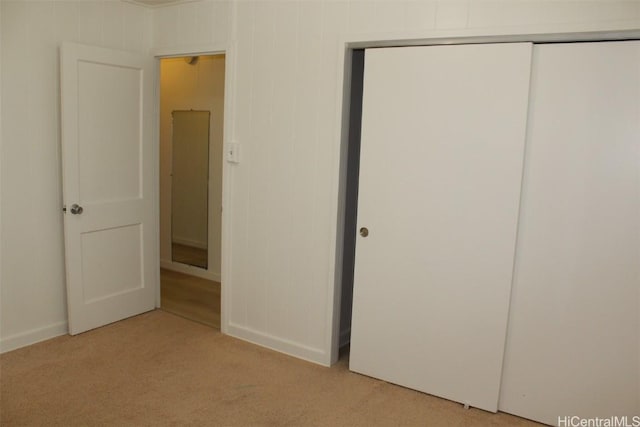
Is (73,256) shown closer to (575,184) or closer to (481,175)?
(481,175)

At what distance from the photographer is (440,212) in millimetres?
2740

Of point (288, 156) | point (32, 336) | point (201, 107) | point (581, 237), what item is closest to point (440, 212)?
point (581, 237)

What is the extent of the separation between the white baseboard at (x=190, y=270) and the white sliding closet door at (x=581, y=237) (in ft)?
10.0

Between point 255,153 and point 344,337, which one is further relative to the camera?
point 344,337

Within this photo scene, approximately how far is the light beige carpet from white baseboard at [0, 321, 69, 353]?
56 mm

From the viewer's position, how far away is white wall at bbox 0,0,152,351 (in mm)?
3066

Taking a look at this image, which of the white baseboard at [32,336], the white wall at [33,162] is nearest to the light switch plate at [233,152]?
the white wall at [33,162]

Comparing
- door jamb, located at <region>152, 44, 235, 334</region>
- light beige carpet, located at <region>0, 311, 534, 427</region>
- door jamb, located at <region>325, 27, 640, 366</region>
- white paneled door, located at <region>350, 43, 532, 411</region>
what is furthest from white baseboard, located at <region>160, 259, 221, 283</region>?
white paneled door, located at <region>350, 43, 532, 411</region>

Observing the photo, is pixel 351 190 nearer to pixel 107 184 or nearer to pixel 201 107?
pixel 107 184

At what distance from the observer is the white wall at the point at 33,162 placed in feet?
10.1

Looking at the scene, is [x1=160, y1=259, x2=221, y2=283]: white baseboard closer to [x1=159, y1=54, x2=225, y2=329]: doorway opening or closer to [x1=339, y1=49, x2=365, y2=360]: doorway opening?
[x1=159, y1=54, x2=225, y2=329]: doorway opening

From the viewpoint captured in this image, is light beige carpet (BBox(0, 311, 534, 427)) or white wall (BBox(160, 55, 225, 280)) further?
white wall (BBox(160, 55, 225, 280))

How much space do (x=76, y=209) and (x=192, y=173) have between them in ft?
5.69

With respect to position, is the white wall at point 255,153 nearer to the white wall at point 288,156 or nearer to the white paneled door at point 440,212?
the white wall at point 288,156
